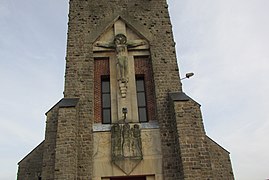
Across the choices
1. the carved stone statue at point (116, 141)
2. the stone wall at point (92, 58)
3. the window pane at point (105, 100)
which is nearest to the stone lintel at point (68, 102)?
the stone wall at point (92, 58)

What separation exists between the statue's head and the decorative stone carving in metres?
3.97

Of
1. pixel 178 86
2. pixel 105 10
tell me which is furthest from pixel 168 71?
pixel 105 10

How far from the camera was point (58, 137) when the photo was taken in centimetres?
1052

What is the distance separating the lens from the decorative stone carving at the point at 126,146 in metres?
10.6

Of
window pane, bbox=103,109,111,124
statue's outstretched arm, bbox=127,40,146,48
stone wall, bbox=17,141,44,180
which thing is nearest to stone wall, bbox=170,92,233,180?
window pane, bbox=103,109,111,124

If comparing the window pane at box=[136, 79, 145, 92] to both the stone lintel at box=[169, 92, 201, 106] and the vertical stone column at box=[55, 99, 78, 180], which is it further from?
the vertical stone column at box=[55, 99, 78, 180]

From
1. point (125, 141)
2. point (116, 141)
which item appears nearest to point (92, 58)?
point (116, 141)

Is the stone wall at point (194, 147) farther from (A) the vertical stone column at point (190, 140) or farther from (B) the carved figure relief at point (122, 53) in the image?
(B) the carved figure relief at point (122, 53)

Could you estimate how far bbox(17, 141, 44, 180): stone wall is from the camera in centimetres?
1203

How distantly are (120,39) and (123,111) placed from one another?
3.60 m

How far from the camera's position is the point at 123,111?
11562 mm

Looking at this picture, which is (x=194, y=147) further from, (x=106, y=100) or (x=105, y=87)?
(x=105, y=87)

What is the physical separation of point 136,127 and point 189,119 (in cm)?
215

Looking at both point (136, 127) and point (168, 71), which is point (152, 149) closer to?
point (136, 127)
